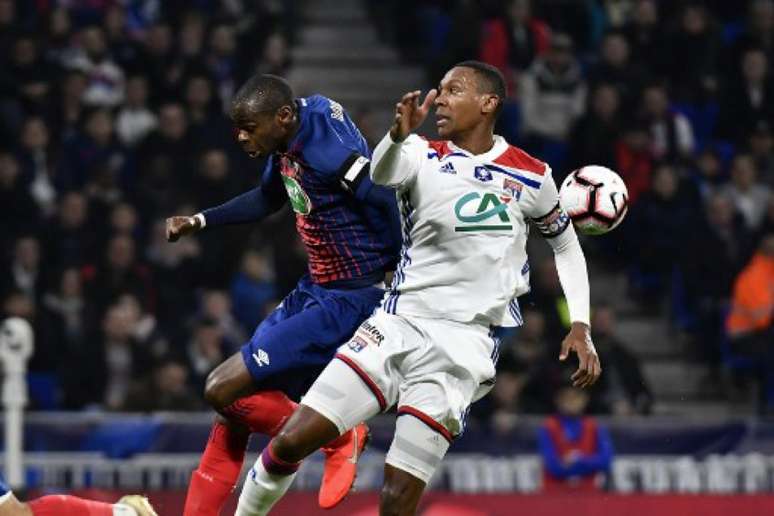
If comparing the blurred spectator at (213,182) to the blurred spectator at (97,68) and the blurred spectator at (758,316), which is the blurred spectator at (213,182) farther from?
the blurred spectator at (758,316)

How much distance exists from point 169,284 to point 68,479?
2226 millimetres

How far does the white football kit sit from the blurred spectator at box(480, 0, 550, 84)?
24.2ft

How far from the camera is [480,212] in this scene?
268 inches

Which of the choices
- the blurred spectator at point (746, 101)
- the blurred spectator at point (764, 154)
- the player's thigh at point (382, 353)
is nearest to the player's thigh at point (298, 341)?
the player's thigh at point (382, 353)

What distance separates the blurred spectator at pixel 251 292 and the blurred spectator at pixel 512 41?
2841 mm

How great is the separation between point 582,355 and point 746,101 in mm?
8206

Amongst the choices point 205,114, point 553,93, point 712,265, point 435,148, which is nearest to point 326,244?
point 435,148

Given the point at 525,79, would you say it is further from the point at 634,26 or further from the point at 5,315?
the point at 5,315

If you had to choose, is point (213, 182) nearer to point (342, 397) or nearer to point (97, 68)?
point (97, 68)

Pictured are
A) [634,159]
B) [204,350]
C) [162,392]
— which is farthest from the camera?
[634,159]

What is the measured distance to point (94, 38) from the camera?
13477 mm

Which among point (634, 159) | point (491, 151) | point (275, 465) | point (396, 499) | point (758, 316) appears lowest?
point (758, 316)

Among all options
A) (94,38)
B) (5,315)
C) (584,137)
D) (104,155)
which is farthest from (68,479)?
(584,137)

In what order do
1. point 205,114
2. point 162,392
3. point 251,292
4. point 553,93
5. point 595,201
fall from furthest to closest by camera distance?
point 553,93 → point 205,114 → point 251,292 → point 162,392 → point 595,201
